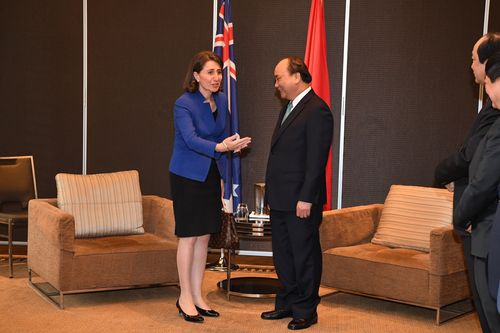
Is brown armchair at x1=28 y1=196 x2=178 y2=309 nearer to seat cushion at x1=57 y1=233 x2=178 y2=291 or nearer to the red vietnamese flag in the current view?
seat cushion at x1=57 y1=233 x2=178 y2=291

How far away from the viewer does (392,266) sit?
180 inches

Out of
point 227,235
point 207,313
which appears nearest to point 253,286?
point 227,235

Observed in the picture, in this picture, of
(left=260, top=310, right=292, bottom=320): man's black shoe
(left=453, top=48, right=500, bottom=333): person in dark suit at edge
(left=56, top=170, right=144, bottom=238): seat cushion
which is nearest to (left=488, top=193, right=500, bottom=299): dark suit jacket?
(left=453, top=48, right=500, bottom=333): person in dark suit at edge

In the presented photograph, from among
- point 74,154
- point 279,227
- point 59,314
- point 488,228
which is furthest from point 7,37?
point 488,228

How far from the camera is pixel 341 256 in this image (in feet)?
15.7

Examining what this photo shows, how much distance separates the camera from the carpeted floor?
4.28 meters

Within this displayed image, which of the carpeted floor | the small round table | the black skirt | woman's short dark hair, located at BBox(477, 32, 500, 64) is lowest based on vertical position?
the carpeted floor

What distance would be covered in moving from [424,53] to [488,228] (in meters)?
3.42

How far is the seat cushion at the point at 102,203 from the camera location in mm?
5039

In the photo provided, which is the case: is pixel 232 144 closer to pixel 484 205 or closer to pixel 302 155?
pixel 302 155

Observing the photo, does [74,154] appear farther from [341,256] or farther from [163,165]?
[341,256]

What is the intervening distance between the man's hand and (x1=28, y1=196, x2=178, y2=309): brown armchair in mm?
1157

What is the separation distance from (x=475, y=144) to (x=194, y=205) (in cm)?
182

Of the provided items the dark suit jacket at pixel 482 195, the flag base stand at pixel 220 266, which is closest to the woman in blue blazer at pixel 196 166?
the flag base stand at pixel 220 266
